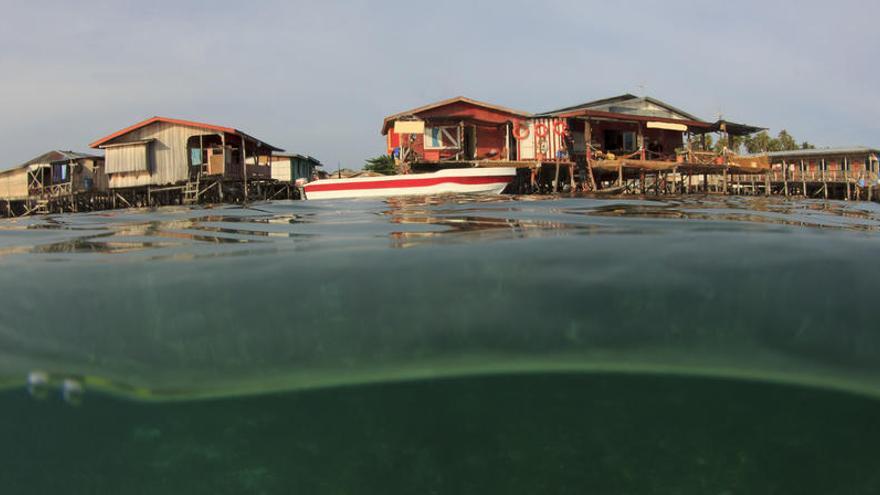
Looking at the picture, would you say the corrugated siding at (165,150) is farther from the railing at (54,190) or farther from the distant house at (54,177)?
the railing at (54,190)

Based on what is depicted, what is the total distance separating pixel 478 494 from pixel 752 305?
114 inches

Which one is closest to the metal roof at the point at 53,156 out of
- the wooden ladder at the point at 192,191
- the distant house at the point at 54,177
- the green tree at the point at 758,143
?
the distant house at the point at 54,177

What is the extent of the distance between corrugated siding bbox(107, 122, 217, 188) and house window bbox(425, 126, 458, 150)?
14.2m

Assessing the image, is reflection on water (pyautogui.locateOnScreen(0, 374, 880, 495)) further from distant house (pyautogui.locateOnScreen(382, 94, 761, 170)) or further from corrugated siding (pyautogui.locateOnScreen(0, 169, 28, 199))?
corrugated siding (pyautogui.locateOnScreen(0, 169, 28, 199))

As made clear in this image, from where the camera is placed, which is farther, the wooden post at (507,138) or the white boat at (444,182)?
the wooden post at (507,138)

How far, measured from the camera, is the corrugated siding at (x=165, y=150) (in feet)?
115

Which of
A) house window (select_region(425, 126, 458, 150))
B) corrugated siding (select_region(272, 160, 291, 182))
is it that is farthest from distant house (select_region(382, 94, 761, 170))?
corrugated siding (select_region(272, 160, 291, 182))

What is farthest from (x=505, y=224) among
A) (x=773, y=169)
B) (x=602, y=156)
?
(x=773, y=169)

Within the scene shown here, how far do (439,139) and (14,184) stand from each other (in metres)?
34.3

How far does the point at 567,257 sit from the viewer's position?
5.60 m

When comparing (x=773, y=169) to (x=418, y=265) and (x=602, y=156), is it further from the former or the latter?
(x=418, y=265)

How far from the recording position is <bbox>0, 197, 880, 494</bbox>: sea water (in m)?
4.94

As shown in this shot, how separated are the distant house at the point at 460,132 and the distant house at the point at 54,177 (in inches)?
852

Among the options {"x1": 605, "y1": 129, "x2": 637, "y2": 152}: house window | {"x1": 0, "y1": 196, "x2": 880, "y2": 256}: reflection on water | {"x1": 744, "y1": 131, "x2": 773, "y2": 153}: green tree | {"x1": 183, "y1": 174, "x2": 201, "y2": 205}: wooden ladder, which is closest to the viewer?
{"x1": 0, "y1": 196, "x2": 880, "y2": 256}: reflection on water
